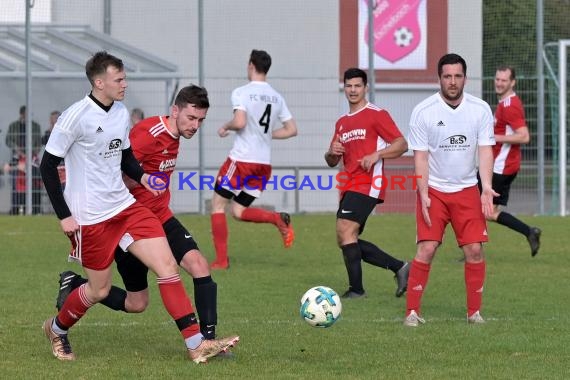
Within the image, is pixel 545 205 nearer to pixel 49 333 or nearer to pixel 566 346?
pixel 566 346

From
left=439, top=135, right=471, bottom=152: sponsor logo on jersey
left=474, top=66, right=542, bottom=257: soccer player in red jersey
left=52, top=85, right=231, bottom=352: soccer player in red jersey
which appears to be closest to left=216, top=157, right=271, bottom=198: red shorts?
left=474, top=66, right=542, bottom=257: soccer player in red jersey

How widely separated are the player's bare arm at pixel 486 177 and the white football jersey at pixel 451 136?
2.5 inches

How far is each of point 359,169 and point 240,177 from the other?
2.65 metres

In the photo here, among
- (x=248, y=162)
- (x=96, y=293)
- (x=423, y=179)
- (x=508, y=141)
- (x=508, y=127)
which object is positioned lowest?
(x=96, y=293)

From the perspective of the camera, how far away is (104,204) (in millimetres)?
7188

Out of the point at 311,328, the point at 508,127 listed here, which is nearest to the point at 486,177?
the point at 311,328

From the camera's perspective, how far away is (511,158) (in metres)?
13.8

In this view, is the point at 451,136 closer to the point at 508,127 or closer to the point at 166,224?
the point at 166,224

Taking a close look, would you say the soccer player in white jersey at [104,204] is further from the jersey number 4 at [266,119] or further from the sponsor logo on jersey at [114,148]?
the jersey number 4 at [266,119]

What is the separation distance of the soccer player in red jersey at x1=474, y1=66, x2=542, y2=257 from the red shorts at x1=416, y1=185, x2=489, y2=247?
4394 mm

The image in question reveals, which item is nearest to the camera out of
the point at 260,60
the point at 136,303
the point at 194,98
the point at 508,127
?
the point at 194,98

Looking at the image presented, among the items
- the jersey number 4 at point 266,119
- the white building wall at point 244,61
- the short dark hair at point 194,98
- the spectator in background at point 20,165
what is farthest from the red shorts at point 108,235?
the white building wall at point 244,61

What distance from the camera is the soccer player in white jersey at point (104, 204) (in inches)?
279

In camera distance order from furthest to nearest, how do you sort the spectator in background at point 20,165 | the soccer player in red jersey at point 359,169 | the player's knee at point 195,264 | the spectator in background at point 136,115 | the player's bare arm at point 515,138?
1. the spectator in background at point 136,115
2. the spectator in background at point 20,165
3. the player's bare arm at point 515,138
4. the soccer player in red jersey at point 359,169
5. the player's knee at point 195,264
